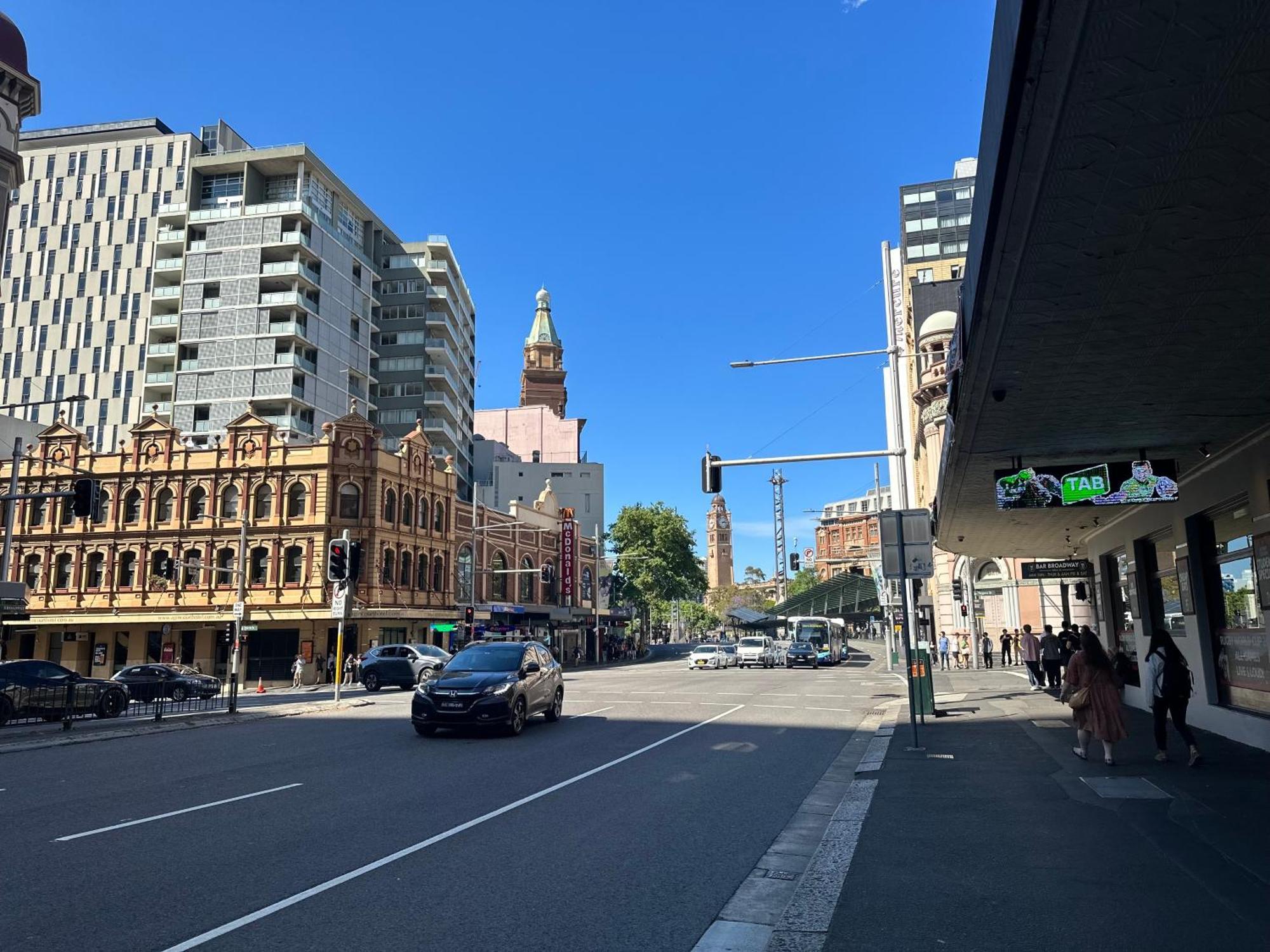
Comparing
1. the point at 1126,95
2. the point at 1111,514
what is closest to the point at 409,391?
the point at 1111,514

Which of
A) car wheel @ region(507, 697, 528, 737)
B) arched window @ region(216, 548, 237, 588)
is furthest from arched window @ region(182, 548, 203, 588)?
car wheel @ region(507, 697, 528, 737)

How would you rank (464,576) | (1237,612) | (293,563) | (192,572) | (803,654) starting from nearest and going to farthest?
(1237,612) < (293,563) < (192,572) < (803,654) < (464,576)

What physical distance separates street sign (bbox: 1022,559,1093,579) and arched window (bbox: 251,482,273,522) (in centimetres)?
3650

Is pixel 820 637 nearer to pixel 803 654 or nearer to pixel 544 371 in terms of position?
pixel 803 654

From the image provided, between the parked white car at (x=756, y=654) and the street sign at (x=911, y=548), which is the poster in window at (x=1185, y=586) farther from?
the parked white car at (x=756, y=654)

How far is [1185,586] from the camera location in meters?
14.9

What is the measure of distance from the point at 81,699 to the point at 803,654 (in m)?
36.8

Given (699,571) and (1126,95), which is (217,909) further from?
(699,571)

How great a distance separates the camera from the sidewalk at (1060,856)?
5.21 metres

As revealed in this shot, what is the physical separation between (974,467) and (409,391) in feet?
227

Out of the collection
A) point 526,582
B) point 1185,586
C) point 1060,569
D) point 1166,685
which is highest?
point 526,582

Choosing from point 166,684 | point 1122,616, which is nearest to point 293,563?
point 166,684

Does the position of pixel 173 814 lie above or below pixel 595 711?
above

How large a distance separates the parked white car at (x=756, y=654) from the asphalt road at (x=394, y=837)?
34.7 metres
